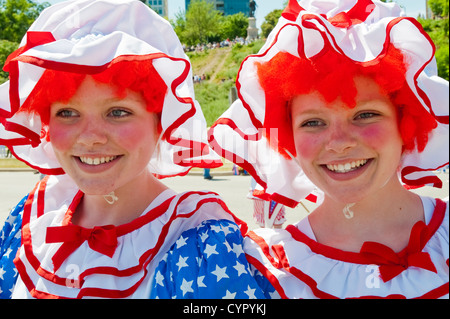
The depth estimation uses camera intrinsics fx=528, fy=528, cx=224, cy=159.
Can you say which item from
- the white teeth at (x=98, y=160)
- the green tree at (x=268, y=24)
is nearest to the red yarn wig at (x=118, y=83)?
the white teeth at (x=98, y=160)

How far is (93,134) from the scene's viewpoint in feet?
5.38

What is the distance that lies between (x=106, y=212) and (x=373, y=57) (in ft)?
3.48

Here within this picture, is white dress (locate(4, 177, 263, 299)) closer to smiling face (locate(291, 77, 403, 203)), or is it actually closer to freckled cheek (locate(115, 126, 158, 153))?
freckled cheek (locate(115, 126, 158, 153))

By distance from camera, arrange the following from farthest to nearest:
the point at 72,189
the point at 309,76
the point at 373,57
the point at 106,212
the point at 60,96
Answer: the point at 72,189
the point at 106,212
the point at 60,96
the point at 309,76
the point at 373,57

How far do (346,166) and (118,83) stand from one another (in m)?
0.75

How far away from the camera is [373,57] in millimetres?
1442

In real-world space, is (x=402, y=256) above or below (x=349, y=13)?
below

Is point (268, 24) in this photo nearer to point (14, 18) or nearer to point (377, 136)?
point (14, 18)

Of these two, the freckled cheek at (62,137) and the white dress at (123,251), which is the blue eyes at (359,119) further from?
the freckled cheek at (62,137)

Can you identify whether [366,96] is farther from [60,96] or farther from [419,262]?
[60,96]

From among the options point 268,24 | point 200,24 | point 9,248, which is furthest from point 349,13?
point 200,24

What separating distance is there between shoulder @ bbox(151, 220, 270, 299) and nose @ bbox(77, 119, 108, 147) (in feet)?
1.35

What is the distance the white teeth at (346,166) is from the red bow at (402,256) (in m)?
0.23
